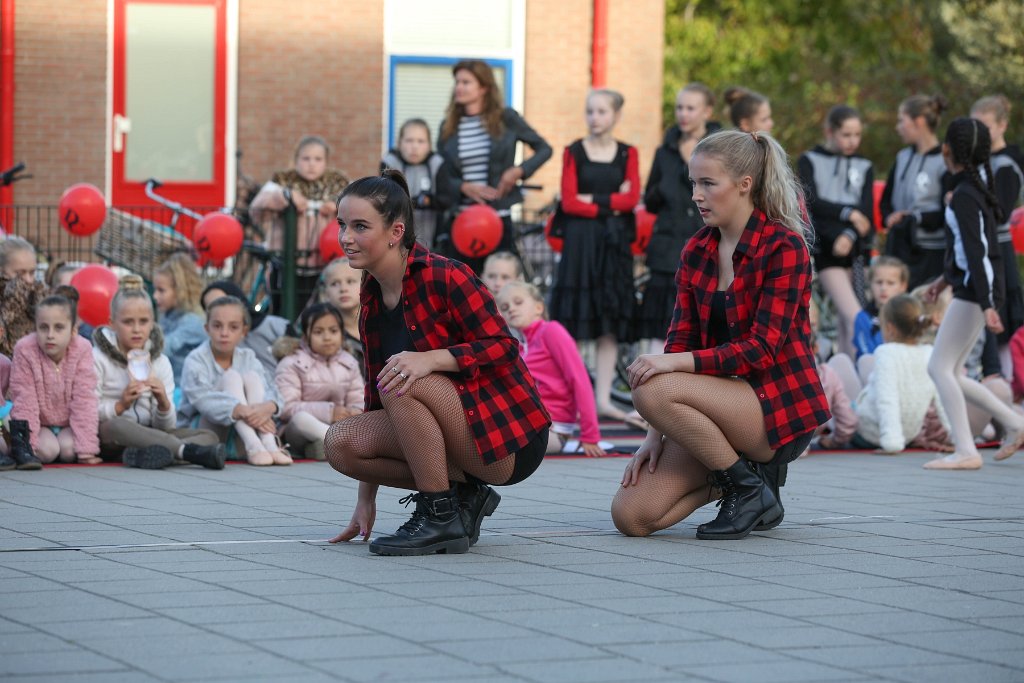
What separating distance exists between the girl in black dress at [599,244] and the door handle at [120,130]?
7.59 metres

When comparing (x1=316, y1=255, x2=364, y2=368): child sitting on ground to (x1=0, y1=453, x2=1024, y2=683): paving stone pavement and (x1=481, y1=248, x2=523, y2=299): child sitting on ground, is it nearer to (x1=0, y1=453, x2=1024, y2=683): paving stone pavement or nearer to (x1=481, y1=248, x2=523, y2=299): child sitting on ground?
(x1=481, y1=248, x2=523, y2=299): child sitting on ground

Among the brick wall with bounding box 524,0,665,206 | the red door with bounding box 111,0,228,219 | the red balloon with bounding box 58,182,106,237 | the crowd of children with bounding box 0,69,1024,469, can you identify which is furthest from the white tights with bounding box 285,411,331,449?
the brick wall with bounding box 524,0,665,206

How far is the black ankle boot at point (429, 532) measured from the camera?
5688mm

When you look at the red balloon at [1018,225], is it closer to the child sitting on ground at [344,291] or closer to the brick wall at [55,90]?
the child sitting on ground at [344,291]

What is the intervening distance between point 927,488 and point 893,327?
84.0 inches

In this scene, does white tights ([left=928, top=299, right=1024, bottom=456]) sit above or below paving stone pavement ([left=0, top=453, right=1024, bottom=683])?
above

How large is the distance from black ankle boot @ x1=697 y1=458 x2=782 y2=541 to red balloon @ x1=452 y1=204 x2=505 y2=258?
17.8 ft

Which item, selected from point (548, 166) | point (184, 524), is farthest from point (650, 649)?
point (548, 166)

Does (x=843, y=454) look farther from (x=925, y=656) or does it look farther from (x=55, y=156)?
(x=55, y=156)

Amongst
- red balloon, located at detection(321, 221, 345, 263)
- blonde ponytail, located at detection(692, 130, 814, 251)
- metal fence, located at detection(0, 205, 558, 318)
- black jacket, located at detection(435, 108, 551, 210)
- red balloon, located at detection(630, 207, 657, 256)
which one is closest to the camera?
blonde ponytail, located at detection(692, 130, 814, 251)

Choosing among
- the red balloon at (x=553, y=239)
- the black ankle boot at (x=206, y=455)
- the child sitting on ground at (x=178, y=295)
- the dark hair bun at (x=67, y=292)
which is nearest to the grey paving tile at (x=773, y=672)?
the black ankle boot at (x=206, y=455)

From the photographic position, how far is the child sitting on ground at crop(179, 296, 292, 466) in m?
9.13

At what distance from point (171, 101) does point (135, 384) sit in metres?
9.09

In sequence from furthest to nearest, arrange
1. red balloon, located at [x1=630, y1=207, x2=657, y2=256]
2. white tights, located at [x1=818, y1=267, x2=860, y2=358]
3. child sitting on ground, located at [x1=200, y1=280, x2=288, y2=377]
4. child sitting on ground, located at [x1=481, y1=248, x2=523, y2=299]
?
red balloon, located at [x1=630, y1=207, x2=657, y2=256] → white tights, located at [x1=818, y1=267, x2=860, y2=358] → child sitting on ground, located at [x1=481, y1=248, x2=523, y2=299] → child sitting on ground, located at [x1=200, y1=280, x2=288, y2=377]
